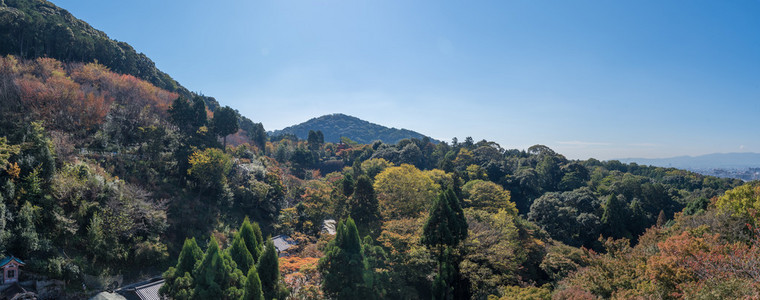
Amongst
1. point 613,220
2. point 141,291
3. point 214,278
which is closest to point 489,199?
point 613,220

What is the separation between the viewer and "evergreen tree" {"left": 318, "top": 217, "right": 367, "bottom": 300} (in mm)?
13348

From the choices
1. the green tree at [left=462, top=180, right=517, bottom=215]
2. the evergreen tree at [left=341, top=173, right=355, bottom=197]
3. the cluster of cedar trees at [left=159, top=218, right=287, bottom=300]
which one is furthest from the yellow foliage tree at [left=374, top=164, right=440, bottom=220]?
the cluster of cedar trees at [left=159, top=218, right=287, bottom=300]

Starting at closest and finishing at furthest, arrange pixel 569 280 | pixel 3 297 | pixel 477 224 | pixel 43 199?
pixel 3 297, pixel 569 280, pixel 43 199, pixel 477 224

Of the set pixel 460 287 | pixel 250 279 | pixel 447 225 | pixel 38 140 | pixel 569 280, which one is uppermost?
pixel 38 140

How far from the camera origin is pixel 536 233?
2323 cm

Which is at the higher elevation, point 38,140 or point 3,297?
point 38,140

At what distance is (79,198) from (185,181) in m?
8.94

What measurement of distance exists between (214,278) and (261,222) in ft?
52.7

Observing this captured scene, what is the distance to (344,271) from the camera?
1348cm

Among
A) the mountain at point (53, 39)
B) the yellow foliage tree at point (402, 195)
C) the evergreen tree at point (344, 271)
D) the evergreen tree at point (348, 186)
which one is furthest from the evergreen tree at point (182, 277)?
the mountain at point (53, 39)

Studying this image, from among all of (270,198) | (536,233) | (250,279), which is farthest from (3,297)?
(536,233)

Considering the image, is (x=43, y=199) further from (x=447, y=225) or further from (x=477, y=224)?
(x=477, y=224)

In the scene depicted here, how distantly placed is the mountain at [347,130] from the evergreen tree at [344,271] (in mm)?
154868

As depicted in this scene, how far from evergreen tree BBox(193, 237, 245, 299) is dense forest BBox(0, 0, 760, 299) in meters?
0.07
